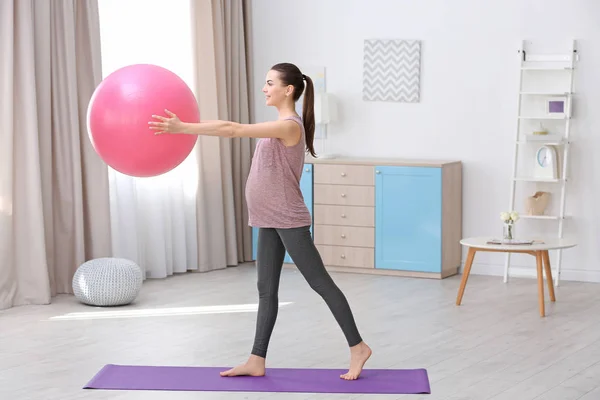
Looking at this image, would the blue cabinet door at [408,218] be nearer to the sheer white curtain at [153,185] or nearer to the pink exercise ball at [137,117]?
the sheer white curtain at [153,185]

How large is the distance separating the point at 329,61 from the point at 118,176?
6.22 ft

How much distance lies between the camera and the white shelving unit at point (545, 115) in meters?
6.18

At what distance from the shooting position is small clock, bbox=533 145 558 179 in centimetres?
622

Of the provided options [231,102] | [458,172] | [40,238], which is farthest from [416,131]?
[40,238]

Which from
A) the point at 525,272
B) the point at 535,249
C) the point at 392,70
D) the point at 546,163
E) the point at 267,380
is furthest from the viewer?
the point at 392,70

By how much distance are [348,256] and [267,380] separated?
282 cm

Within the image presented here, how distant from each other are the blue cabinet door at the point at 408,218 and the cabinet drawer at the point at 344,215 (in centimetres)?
6

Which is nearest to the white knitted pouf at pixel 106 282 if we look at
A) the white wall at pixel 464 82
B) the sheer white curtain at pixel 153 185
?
the sheer white curtain at pixel 153 185

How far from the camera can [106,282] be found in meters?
5.40

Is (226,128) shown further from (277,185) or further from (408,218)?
(408,218)

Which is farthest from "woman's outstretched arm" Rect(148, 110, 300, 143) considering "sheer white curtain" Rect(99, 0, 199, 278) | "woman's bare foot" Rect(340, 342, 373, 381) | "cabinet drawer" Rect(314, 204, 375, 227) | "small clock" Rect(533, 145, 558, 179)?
"small clock" Rect(533, 145, 558, 179)

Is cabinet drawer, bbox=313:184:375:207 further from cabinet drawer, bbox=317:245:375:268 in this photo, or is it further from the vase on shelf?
the vase on shelf

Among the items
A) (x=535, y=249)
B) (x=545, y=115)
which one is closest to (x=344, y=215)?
(x=545, y=115)

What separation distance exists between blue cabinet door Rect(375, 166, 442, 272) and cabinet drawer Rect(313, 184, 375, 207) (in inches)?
2.4
